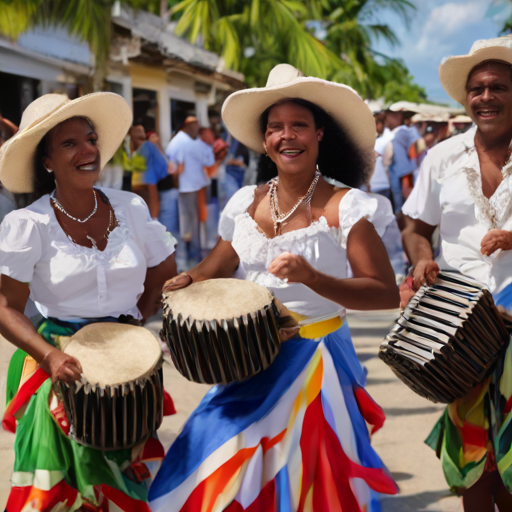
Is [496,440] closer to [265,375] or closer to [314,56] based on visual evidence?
[265,375]

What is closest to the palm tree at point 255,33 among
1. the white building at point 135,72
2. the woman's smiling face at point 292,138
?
the white building at point 135,72

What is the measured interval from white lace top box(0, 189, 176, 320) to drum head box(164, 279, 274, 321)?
417 mm

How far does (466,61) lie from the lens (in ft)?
→ 10.5

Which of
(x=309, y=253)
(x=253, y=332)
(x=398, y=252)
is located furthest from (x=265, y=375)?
(x=398, y=252)

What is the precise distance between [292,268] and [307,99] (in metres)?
0.82

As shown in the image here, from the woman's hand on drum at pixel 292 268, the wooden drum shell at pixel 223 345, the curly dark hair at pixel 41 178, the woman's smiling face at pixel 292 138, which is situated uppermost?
the woman's smiling face at pixel 292 138

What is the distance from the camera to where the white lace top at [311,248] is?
2.80m

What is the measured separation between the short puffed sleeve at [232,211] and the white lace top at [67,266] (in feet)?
1.25

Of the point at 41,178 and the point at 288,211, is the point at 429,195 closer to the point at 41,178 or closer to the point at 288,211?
the point at 288,211

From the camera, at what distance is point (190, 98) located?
47.4 ft

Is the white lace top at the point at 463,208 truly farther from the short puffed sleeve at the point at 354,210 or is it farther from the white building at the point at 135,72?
the white building at the point at 135,72

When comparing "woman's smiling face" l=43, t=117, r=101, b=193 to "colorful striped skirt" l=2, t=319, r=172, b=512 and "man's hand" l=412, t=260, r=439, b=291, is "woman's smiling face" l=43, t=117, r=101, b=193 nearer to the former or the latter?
"colorful striped skirt" l=2, t=319, r=172, b=512

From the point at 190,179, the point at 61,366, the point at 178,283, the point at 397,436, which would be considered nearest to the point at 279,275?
the point at 178,283

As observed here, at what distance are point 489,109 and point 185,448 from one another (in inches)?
72.9
